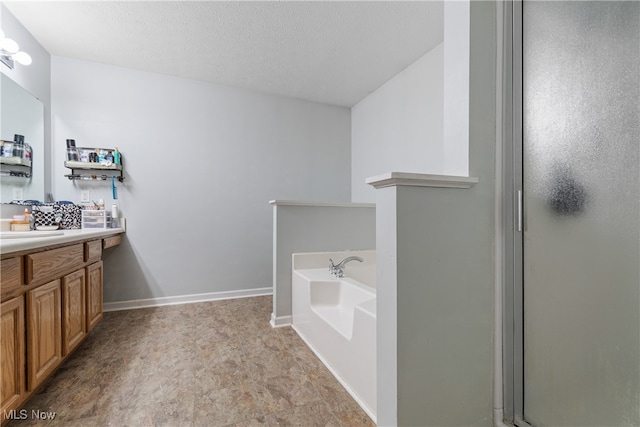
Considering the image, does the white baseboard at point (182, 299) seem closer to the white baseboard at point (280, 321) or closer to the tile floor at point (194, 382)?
the tile floor at point (194, 382)

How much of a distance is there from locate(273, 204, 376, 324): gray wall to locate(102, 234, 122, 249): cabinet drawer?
1.37 metres

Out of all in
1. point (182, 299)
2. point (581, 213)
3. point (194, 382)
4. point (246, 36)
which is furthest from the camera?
point (182, 299)

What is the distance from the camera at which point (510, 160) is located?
3.90 feet

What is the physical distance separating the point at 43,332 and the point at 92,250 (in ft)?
2.60

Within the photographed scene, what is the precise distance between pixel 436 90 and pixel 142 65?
2.81m

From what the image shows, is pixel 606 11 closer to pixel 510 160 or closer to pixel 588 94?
pixel 588 94

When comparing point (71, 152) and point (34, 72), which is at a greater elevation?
point (34, 72)

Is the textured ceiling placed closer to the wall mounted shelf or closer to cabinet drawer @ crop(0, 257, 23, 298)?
the wall mounted shelf

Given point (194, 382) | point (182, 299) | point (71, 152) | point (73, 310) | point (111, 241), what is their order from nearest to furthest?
point (194, 382) < point (73, 310) < point (111, 241) < point (71, 152) < point (182, 299)

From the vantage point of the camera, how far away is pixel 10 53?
2037 millimetres

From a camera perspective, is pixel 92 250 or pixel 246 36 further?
pixel 246 36

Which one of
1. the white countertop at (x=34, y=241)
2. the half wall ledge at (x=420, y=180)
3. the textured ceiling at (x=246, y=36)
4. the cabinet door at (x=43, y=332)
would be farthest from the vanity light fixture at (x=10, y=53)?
the half wall ledge at (x=420, y=180)

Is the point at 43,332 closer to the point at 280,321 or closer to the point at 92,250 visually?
the point at 92,250

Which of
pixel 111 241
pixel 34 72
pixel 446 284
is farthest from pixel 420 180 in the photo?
pixel 34 72
